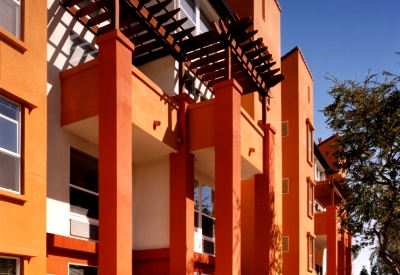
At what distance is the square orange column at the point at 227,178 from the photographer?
14.2m

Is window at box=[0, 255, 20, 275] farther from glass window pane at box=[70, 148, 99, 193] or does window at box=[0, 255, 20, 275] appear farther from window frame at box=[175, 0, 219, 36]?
window frame at box=[175, 0, 219, 36]

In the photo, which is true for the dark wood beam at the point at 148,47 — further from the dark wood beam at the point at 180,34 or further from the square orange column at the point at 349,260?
the square orange column at the point at 349,260

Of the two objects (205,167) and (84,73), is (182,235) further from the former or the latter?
(84,73)

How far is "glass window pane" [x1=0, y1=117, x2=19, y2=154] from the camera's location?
31.8 ft

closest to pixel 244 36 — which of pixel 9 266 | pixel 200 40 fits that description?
pixel 200 40

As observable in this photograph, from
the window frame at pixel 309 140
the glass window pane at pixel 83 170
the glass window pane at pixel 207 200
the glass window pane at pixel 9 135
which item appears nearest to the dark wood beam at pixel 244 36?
the glass window pane at pixel 207 200

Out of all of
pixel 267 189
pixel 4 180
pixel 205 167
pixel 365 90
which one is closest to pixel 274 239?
pixel 267 189

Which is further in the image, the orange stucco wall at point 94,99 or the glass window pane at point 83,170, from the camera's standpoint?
the glass window pane at point 83,170

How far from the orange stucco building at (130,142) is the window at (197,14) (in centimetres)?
6

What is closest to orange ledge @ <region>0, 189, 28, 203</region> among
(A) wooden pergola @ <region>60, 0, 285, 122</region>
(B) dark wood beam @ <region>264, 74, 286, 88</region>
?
(A) wooden pergola @ <region>60, 0, 285, 122</region>

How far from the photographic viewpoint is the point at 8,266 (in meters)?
9.36

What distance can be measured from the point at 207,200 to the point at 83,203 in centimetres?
600

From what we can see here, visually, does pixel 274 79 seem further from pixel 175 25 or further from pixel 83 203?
pixel 83 203

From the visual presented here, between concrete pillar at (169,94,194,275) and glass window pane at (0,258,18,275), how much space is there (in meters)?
5.83
